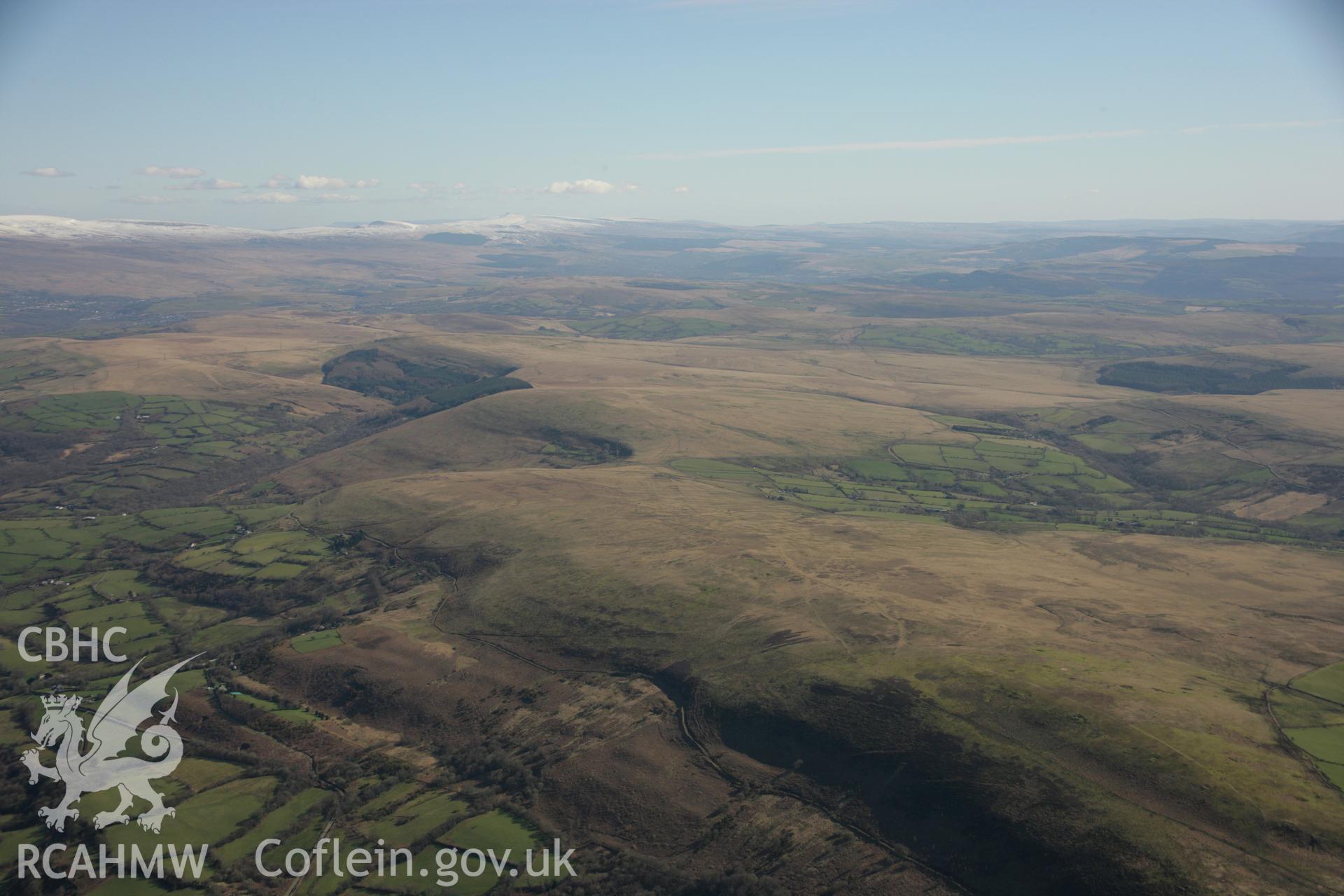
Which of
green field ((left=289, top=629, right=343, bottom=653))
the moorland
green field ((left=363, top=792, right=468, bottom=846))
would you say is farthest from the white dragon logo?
green field ((left=363, top=792, right=468, bottom=846))

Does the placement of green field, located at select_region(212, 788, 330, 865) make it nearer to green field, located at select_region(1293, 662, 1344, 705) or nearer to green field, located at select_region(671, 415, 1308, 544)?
green field, located at select_region(1293, 662, 1344, 705)

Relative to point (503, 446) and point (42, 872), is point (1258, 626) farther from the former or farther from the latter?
point (503, 446)

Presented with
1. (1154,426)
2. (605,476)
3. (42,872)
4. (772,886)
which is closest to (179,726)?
(42,872)

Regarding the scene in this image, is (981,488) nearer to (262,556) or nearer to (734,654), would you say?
(734,654)

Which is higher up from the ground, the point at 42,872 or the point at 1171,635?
the point at 1171,635

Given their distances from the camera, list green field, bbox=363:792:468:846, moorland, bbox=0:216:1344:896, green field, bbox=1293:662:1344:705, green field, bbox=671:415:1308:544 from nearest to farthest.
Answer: moorland, bbox=0:216:1344:896 < green field, bbox=363:792:468:846 < green field, bbox=1293:662:1344:705 < green field, bbox=671:415:1308:544

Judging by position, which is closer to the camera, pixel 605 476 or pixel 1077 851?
pixel 1077 851

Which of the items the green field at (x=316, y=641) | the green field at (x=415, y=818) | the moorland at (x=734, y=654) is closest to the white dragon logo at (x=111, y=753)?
the moorland at (x=734, y=654)

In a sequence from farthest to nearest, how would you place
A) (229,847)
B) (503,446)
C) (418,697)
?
1. (503,446)
2. (418,697)
3. (229,847)
